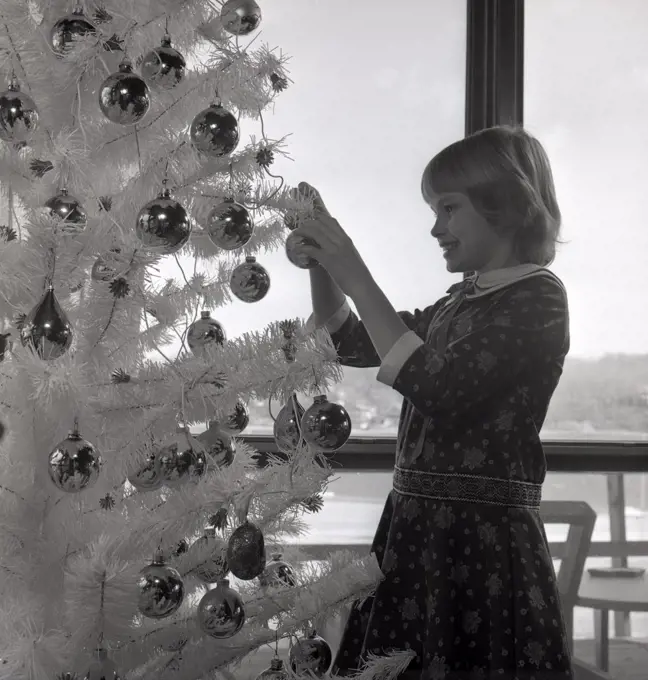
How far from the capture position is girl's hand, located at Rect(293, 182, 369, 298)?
1.06 meters

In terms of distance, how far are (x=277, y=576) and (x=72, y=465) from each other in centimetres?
42

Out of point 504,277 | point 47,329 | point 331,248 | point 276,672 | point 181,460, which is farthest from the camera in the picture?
point 504,277

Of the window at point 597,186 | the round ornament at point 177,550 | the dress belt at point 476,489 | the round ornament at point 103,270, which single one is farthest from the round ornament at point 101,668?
the window at point 597,186

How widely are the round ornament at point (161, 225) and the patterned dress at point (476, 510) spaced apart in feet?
1.29

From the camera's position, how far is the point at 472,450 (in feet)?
3.76

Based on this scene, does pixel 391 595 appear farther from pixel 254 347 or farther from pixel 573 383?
pixel 573 383

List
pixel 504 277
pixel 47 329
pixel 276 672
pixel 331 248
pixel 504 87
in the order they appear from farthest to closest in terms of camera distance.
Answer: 1. pixel 504 87
2. pixel 504 277
3. pixel 331 248
4. pixel 276 672
5. pixel 47 329

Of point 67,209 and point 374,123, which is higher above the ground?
point 374,123

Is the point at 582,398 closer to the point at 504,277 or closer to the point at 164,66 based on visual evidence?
the point at 504,277

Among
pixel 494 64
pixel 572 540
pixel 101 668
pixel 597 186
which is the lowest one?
pixel 572 540

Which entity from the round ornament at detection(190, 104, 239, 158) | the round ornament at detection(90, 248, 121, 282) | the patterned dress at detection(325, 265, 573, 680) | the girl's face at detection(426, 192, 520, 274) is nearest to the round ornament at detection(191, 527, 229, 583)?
the patterned dress at detection(325, 265, 573, 680)

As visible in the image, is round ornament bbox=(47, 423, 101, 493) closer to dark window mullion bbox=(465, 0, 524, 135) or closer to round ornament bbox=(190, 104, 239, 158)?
round ornament bbox=(190, 104, 239, 158)

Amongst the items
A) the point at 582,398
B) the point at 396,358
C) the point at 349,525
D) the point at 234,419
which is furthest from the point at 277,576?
the point at 582,398

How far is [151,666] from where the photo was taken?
1.03 meters
